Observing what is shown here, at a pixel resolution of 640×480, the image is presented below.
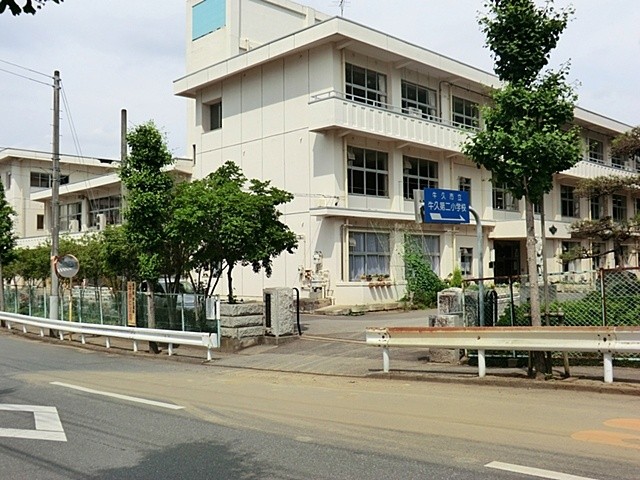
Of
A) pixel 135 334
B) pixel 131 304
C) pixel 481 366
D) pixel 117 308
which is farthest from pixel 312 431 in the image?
pixel 117 308

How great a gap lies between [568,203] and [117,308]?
32.6 metres

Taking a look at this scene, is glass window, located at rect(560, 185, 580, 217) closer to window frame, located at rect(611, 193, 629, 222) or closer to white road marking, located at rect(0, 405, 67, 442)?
window frame, located at rect(611, 193, 629, 222)

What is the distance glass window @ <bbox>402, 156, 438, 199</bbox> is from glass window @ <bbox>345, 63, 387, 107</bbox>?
3155 mm

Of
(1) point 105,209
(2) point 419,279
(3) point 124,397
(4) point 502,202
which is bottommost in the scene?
(3) point 124,397

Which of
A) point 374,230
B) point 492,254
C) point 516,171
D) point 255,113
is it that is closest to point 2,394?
point 516,171

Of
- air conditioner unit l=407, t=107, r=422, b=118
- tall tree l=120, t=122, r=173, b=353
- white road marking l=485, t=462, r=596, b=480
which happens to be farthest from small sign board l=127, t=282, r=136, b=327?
air conditioner unit l=407, t=107, r=422, b=118

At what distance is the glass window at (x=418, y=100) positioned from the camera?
31938 mm

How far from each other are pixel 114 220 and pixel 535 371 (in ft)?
125

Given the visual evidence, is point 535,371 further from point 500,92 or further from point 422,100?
point 422,100

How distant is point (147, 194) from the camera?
58.9ft

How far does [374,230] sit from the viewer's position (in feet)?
96.4

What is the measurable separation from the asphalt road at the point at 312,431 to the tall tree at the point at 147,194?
20.7 feet

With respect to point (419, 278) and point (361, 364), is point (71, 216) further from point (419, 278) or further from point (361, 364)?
point (361, 364)

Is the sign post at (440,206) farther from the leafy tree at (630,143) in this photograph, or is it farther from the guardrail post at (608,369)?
the leafy tree at (630,143)
